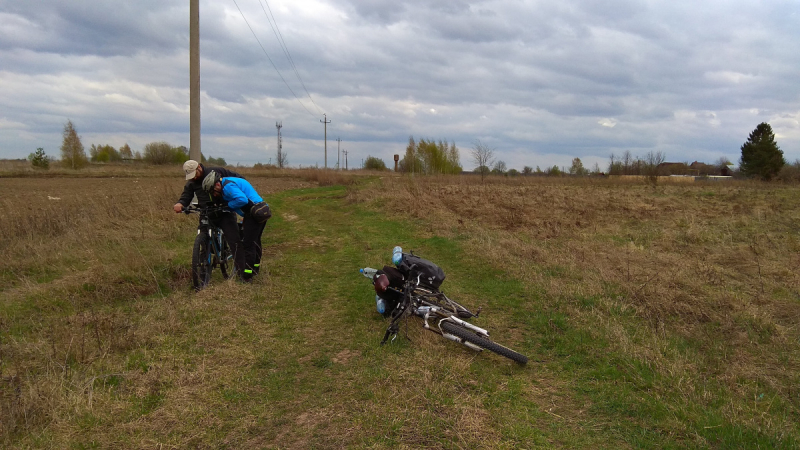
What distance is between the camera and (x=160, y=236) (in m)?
9.79

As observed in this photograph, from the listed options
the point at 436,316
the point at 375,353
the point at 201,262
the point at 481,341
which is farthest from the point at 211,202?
the point at 481,341

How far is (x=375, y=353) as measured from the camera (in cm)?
431

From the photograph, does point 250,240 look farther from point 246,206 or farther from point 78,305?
point 78,305

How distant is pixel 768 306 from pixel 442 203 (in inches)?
505

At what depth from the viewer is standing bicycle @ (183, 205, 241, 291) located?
6.21 metres

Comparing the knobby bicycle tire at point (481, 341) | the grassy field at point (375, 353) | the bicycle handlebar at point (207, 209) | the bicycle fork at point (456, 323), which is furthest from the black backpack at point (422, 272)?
the bicycle handlebar at point (207, 209)

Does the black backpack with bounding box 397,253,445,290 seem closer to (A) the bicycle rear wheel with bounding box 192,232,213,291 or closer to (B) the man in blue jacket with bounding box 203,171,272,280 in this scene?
(B) the man in blue jacket with bounding box 203,171,272,280

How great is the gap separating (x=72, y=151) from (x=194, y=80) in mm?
56999

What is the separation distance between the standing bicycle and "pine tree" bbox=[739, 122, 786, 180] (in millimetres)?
63411

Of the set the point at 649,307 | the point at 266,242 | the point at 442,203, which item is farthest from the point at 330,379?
the point at 442,203

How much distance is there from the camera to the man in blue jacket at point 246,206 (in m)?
6.33

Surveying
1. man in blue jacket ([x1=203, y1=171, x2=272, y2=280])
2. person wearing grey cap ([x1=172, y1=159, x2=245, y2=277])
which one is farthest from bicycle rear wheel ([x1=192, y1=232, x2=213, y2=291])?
man in blue jacket ([x1=203, y1=171, x2=272, y2=280])

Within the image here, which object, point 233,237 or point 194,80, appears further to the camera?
point 194,80

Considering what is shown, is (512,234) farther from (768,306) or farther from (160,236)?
(160,236)
